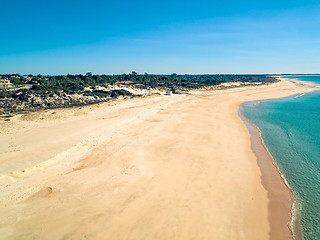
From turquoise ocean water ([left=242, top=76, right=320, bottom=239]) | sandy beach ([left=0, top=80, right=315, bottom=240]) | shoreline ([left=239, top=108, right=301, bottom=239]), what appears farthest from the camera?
turquoise ocean water ([left=242, top=76, right=320, bottom=239])

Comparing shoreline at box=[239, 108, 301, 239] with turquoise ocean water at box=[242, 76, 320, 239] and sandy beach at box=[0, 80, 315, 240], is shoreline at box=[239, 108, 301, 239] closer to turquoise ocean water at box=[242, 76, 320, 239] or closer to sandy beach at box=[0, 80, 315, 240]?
sandy beach at box=[0, 80, 315, 240]

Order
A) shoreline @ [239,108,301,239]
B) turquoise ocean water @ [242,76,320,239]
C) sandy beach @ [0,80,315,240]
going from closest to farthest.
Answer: sandy beach @ [0,80,315,240] → shoreline @ [239,108,301,239] → turquoise ocean water @ [242,76,320,239]

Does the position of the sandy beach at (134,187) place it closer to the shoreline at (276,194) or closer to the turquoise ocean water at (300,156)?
the shoreline at (276,194)

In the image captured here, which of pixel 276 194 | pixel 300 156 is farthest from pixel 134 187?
pixel 300 156

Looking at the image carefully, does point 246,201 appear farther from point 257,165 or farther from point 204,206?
point 257,165

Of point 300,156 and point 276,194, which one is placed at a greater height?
point 300,156

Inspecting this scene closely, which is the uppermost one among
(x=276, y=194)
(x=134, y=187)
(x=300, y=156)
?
(x=134, y=187)

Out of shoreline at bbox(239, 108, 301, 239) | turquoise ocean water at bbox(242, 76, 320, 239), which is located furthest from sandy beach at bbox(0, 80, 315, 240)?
turquoise ocean water at bbox(242, 76, 320, 239)

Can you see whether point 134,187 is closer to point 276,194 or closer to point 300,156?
point 276,194

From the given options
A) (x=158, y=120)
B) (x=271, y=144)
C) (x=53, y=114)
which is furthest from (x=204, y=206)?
(x=53, y=114)
